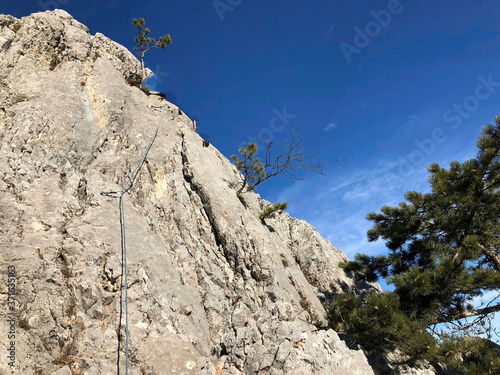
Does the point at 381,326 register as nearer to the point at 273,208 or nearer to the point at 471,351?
the point at 471,351

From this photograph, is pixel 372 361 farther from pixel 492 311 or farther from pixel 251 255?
pixel 251 255

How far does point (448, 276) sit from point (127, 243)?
12.8m

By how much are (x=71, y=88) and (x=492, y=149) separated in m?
21.2

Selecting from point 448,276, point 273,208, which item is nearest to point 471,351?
point 448,276

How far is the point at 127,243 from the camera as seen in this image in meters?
12.0

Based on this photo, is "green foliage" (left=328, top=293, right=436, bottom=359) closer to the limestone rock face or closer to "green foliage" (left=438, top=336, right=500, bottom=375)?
"green foliage" (left=438, top=336, right=500, bottom=375)

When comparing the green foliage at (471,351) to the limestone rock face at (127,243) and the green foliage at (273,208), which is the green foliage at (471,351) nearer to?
the limestone rock face at (127,243)

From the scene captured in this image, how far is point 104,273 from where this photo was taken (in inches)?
417

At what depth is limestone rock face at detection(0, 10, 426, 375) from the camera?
8.71 m

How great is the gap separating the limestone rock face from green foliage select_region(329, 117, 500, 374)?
1.73 meters

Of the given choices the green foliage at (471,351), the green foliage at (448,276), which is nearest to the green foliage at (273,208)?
the green foliage at (448,276)

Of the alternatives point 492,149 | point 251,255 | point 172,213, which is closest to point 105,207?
point 172,213

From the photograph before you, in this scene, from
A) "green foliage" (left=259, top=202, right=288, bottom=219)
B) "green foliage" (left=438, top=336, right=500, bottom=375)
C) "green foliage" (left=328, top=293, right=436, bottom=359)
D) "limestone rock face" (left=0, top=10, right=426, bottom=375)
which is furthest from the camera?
"green foliage" (left=259, top=202, right=288, bottom=219)

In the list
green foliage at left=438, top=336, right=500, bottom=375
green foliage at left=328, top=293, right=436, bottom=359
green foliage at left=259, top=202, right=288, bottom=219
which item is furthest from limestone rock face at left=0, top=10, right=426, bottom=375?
green foliage at left=438, top=336, right=500, bottom=375
